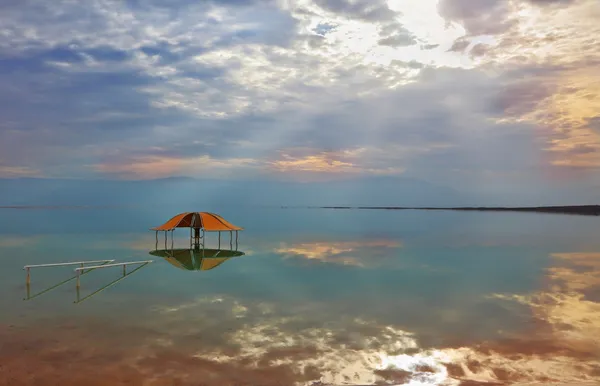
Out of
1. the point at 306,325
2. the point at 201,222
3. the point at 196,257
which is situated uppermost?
the point at 201,222

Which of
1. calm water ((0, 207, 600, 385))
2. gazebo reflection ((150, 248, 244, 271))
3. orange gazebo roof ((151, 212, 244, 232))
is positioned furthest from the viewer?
orange gazebo roof ((151, 212, 244, 232))

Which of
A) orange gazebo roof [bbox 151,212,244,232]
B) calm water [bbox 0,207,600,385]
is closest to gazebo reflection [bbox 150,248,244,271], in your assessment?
calm water [bbox 0,207,600,385]

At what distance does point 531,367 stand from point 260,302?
38.8ft

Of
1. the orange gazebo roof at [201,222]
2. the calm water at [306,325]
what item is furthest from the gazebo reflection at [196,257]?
the orange gazebo roof at [201,222]

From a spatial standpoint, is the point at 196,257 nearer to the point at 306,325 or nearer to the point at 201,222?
the point at 201,222

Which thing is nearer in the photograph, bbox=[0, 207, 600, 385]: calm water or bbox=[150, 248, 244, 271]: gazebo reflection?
bbox=[0, 207, 600, 385]: calm water

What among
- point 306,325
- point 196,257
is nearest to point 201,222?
point 196,257

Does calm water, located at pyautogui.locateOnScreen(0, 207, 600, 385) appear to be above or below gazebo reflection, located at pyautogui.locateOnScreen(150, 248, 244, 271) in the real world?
below

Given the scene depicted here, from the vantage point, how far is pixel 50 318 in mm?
17656

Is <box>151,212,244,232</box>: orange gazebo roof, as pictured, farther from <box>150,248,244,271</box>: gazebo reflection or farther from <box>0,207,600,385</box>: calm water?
<box>0,207,600,385</box>: calm water

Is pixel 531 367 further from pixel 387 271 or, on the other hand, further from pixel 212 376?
pixel 387 271

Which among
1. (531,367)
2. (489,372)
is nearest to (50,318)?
(489,372)

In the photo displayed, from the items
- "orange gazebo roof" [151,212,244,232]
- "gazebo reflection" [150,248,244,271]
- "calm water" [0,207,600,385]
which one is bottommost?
"calm water" [0,207,600,385]

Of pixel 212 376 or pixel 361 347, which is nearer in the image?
pixel 212 376
